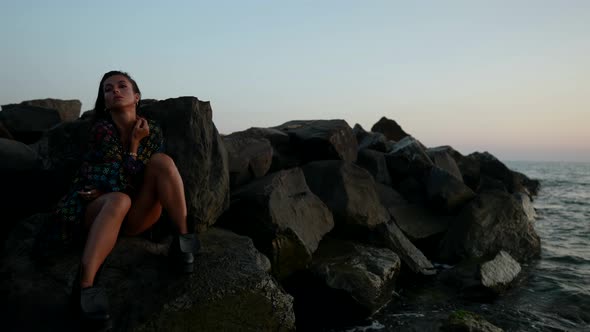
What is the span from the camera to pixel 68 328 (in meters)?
3.72

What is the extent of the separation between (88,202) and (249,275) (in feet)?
5.17

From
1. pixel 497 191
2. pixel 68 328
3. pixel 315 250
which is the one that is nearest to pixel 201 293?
pixel 68 328

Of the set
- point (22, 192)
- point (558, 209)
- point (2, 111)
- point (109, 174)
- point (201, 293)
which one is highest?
point (2, 111)

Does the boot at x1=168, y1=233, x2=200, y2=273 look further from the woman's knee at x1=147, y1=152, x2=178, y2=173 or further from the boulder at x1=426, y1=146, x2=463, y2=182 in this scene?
the boulder at x1=426, y1=146, x2=463, y2=182

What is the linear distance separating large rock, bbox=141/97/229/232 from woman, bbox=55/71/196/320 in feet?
2.38

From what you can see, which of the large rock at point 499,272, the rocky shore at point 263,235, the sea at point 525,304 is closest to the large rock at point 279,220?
the rocky shore at point 263,235

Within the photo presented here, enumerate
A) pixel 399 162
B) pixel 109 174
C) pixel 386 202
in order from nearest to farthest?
1. pixel 109 174
2. pixel 386 202
3. pixel 399 162

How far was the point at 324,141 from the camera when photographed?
906 cm

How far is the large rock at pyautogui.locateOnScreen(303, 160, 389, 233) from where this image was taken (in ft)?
24.4

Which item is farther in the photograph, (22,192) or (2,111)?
(2,111)

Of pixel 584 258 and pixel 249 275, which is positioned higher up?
pixel 249 275

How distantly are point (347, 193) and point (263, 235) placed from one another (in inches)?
84.8

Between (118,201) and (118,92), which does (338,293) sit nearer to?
(118,201)

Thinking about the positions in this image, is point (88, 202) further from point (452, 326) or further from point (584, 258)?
point (584, 258)
